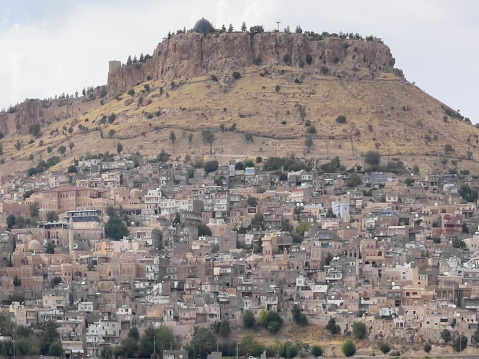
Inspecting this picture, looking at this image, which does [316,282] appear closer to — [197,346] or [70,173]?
[197,346]

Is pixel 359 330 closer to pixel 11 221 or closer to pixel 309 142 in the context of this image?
pixel 11 221

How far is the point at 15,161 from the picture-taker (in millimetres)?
120375

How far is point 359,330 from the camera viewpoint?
254 ft

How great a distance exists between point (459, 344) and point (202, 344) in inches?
404

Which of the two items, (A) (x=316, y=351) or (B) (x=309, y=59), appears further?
(B) (x=309, y=59)

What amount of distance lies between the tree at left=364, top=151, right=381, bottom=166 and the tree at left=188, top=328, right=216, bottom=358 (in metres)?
34.3

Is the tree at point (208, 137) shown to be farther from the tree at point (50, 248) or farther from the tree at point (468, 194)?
the tree at point (50, 248)

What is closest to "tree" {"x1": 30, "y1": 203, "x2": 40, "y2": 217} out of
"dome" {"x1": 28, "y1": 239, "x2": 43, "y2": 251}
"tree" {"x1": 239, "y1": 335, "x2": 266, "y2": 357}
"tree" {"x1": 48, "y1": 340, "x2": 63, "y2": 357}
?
"dome" {"x1": 28, "y1": 239, "x2": 43, "y2": 251}

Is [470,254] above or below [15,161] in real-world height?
below

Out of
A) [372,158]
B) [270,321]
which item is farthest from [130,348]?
[372,158]

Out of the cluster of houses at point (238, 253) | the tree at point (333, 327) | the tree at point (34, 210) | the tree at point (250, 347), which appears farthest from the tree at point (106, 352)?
the tree at point (34, 210)

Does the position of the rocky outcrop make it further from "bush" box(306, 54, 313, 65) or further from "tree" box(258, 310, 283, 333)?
"tree" box(258, 310, 283, 333)

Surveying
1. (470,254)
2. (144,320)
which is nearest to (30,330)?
(144,320)

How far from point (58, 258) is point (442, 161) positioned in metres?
31.7
